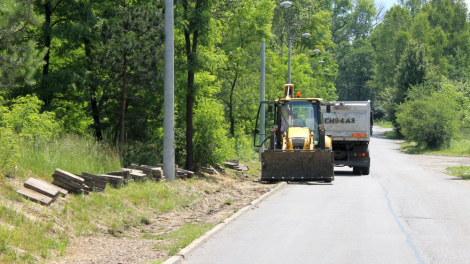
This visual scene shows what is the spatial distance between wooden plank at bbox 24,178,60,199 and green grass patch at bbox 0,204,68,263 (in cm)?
109

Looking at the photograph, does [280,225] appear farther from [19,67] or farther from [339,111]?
[339,111]

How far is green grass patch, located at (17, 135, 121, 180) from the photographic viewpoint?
43.1ft

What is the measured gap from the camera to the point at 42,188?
1117cm

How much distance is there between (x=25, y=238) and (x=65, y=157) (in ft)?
20.5

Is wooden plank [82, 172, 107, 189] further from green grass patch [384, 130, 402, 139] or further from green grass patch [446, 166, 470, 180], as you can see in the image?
green grass patch [384, 130, 402, 139]

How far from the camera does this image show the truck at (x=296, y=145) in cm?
2159

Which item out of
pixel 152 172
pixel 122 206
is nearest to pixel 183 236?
pixel 122 206

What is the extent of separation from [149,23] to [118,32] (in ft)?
3.68

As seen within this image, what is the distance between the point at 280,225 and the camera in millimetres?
12445

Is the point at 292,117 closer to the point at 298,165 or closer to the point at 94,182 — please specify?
the point at 298,165

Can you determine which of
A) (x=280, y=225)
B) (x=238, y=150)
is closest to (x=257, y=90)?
(x=238, y=150)

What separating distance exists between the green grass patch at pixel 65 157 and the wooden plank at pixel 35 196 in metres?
1.35

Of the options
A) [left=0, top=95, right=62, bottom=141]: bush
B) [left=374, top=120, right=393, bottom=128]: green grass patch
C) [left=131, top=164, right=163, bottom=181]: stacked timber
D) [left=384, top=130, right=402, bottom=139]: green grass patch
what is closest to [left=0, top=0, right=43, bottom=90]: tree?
[left=0, top=95, right=62, bottom=141]: bush

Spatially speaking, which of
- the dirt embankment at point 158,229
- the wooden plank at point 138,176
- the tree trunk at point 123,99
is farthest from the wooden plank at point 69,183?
the tree trunk at point 123,99
